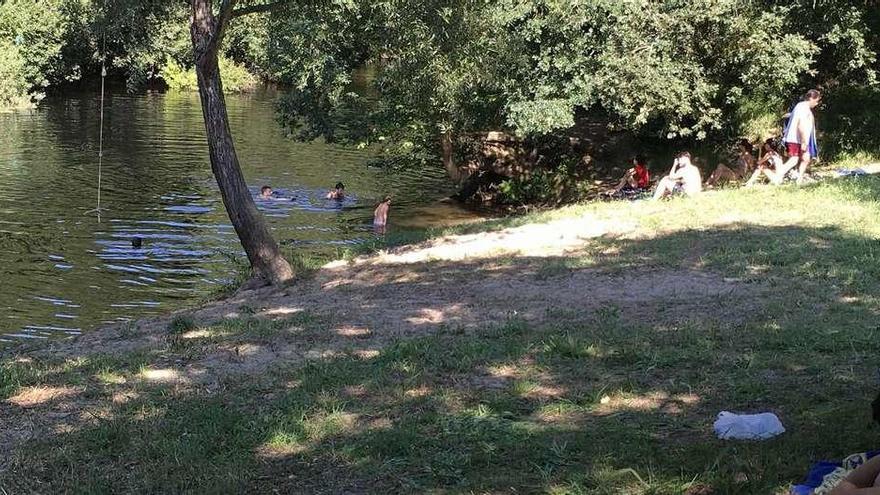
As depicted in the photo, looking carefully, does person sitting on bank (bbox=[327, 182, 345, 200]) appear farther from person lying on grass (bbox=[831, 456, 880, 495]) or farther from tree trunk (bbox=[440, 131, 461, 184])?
person lying on grass (bbox=[831, 456, 880, 495])

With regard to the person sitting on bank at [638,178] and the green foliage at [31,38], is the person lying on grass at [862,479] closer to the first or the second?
the person sitting on bank at [638,178]

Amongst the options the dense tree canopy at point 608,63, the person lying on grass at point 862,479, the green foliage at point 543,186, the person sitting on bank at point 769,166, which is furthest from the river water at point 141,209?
the person lying on grass at point 862,479

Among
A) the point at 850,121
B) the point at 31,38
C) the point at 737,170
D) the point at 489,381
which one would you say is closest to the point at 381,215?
the point at 737,170

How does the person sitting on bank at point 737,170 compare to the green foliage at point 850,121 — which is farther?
the green foliage at point 850,121

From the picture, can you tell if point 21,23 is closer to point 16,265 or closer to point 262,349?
point 16,265

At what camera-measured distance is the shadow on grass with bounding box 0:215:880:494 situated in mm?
4215

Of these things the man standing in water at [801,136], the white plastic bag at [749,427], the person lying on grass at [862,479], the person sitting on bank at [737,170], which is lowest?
the white plastic bag at [749,427]

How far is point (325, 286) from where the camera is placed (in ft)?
34.4

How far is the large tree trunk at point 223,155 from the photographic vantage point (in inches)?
400

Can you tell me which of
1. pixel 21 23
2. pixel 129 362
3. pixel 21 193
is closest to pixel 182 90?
pixel 21 23

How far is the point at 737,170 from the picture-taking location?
60.7 ft

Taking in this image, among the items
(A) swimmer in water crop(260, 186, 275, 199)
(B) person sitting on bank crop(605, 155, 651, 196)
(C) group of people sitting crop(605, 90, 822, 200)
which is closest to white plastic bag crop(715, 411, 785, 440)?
(C) group of people sitting crop(605, 90, 822, 200)

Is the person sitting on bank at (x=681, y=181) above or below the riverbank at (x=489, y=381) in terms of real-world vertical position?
above

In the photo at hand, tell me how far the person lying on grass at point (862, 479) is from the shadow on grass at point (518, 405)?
657 mm
